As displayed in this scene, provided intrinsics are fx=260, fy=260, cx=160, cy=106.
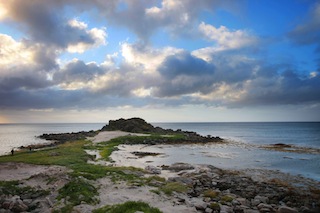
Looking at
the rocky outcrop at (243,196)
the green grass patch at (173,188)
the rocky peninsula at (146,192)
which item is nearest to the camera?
the rocky peninsula at (146,192)

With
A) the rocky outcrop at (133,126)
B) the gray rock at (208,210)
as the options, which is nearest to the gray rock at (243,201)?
the gray rock at (208,210)

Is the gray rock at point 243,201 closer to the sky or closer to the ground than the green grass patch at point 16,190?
closer to the ground

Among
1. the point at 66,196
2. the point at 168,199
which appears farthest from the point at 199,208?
the point at 66,196

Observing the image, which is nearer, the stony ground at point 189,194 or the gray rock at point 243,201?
the stony ground at point 189,194


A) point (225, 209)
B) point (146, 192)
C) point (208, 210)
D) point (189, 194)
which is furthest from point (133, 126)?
point (208, 210)

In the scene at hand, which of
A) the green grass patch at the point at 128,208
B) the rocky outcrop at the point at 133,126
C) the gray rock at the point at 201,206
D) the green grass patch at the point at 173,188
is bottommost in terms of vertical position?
the gray rock at the point at 201,206

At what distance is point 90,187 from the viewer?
78.4 feet

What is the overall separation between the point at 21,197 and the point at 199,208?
14.6 meters

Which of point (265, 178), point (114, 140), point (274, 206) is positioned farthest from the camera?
point (114, 140)

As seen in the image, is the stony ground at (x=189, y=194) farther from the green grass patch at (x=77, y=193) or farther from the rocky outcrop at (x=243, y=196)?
the green grass patch at (x=77, y=193)

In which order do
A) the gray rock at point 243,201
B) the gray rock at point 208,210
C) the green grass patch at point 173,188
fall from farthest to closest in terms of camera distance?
the green grass patch at point 173,188, the gray rock at point 243,201, the gray rock at point 208,210

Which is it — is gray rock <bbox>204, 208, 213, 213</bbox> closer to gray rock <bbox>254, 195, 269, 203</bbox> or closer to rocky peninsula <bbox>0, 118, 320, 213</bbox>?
rocky peninsula <bbox>0, 118, 320, 213</bbox>

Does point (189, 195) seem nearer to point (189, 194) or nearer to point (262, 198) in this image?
point (189, 194)

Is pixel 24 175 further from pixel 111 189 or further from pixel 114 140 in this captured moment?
pixel 114 140
